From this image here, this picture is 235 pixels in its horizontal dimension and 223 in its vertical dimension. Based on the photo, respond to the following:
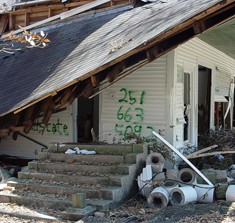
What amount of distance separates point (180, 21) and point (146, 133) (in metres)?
3.30

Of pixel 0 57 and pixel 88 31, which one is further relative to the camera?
pixel 0 57

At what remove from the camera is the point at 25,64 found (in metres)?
10.5

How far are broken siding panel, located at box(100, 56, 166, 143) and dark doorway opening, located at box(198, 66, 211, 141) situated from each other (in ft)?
12.4

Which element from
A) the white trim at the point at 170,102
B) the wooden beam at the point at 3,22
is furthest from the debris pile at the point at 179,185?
the wooden beam at the point at 3,22

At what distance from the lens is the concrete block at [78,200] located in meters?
6.63

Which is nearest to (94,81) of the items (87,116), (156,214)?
(156,214)

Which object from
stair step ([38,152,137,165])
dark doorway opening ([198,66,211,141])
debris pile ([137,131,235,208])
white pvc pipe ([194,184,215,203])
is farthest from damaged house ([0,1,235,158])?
white pvc pipe ([194,184,215,203])

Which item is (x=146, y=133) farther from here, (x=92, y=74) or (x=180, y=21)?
(x=180, y=21)

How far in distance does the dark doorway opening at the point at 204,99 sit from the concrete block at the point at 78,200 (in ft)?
23.2

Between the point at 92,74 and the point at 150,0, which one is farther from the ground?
the point at 150,0

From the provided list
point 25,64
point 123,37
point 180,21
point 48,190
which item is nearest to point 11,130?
point 25,64

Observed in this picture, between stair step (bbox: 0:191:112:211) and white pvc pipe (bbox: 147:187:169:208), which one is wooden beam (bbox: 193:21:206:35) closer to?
white pvc pipe (bbox: 147:187:169:208)

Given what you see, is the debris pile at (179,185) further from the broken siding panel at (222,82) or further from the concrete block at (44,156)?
the broken siding panel at (222,82)

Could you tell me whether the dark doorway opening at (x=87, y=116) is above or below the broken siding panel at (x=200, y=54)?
below
